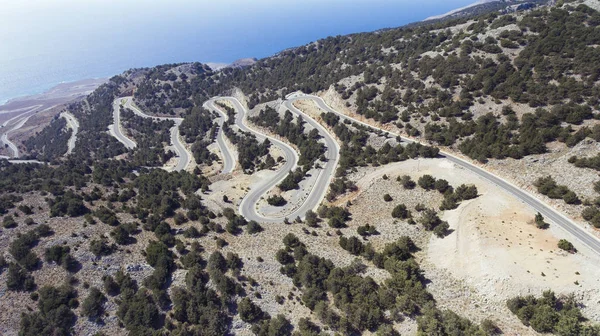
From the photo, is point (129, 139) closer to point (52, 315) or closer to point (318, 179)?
point (318, 179)

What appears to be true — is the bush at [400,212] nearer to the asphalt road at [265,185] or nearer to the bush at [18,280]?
the asphalt road at [265,185]

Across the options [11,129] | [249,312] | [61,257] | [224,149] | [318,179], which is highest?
[11,129]

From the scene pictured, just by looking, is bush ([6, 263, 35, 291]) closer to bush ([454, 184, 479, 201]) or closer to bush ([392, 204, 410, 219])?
bush ([392, 204, 410, 219])

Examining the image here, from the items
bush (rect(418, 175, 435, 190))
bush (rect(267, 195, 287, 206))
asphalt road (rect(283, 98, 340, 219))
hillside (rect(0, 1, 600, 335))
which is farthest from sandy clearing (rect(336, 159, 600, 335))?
bush (rect(267, 195, 287, 206))

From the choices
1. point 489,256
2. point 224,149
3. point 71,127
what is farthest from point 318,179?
point 71,127

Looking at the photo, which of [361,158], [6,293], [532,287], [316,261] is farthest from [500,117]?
[6,293]

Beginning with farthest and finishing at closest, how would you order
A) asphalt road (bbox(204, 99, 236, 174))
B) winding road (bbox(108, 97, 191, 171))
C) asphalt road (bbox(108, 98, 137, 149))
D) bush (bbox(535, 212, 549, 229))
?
asphalt road (bbox(108, 98, 137, 149))
winding road (bbox(108, 97, 191, 171))
asphalt road (bbox(204, 99, 236, 174))
bush (bbox(535, 212, 549, 229))

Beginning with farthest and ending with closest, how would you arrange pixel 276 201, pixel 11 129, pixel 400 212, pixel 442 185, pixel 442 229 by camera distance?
1. pixel 11 129
2. pixel 276 201
3. pixel 442 185
4. pixel 400 212
5. pixel 442 229

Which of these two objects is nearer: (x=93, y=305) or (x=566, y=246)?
(x=566, y=246)
